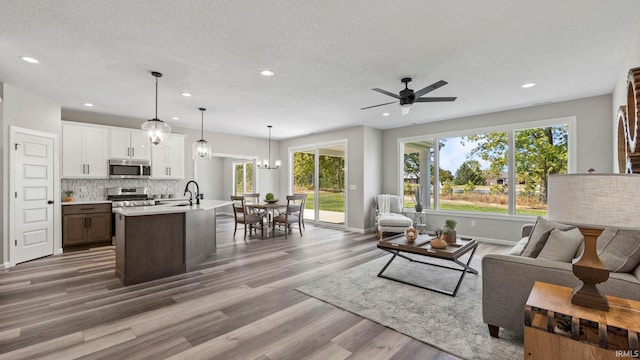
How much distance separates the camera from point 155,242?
11.9ft

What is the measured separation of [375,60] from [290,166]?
18.9 ft

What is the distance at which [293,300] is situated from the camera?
116 inches

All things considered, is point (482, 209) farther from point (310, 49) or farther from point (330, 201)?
point (310, 49)

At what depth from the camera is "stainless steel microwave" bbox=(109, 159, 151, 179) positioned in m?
5.82

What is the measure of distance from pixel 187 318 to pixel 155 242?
4.87ft

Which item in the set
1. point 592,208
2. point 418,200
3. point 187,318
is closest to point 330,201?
point 418,200

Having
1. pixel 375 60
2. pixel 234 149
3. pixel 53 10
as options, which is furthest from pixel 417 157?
pixel 53 10

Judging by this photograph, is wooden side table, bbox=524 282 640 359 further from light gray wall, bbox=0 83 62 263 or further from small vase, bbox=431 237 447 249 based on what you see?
light gray wall, bbox=0 83 62 263

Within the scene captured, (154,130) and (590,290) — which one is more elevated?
(154,130)

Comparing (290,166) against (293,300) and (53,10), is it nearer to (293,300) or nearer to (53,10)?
(293,300)

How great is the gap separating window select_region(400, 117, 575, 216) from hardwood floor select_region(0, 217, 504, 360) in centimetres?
335

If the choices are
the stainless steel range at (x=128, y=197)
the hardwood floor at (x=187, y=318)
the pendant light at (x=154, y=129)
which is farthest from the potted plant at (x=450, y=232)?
the stainless steel range at (x=128, y=197)

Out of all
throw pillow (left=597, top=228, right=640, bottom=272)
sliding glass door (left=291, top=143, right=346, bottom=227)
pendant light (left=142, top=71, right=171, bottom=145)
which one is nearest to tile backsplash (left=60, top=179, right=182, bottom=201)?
pendant light (left=142, top=71, right=171, bottom=145)

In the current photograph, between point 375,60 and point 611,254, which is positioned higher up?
point 375,60
